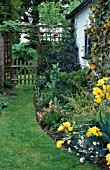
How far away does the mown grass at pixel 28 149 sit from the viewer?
4.27m

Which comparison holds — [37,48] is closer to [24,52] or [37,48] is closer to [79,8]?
[24,52]

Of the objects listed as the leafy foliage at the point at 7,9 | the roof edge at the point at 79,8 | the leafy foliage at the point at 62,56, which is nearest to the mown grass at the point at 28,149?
the roof edge at the point at 79,8

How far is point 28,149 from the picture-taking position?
16.3 feet

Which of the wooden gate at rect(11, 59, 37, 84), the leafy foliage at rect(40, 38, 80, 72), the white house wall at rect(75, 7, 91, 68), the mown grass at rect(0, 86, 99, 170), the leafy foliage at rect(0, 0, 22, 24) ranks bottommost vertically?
the mown grass at rect(0, 86, 99, 170)

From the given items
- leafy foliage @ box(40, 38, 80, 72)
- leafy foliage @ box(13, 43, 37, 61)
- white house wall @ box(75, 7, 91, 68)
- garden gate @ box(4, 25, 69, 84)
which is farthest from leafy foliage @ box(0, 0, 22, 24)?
white house wall @ box(75, 7, 91, 68)

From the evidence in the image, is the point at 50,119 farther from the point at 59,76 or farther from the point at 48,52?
the point at 48,52

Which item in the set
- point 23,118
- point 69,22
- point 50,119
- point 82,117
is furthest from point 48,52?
point 82,117

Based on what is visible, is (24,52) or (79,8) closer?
(79,8)

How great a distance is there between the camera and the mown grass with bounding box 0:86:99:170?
4273mm

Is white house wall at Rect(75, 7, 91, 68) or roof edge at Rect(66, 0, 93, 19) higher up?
roof edge at Rect(66, 0, 93, 19)

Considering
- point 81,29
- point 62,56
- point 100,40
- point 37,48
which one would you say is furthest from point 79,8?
point 100,40

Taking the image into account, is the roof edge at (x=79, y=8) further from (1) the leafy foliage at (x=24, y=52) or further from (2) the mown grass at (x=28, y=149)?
(2) the mown grass at (x=28, y=149)

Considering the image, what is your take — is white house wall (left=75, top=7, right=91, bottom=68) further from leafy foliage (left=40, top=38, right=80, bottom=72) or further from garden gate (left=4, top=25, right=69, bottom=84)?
garden gate (left=4, top=25, right=69, bottom=84)

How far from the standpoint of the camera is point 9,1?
586 inches
